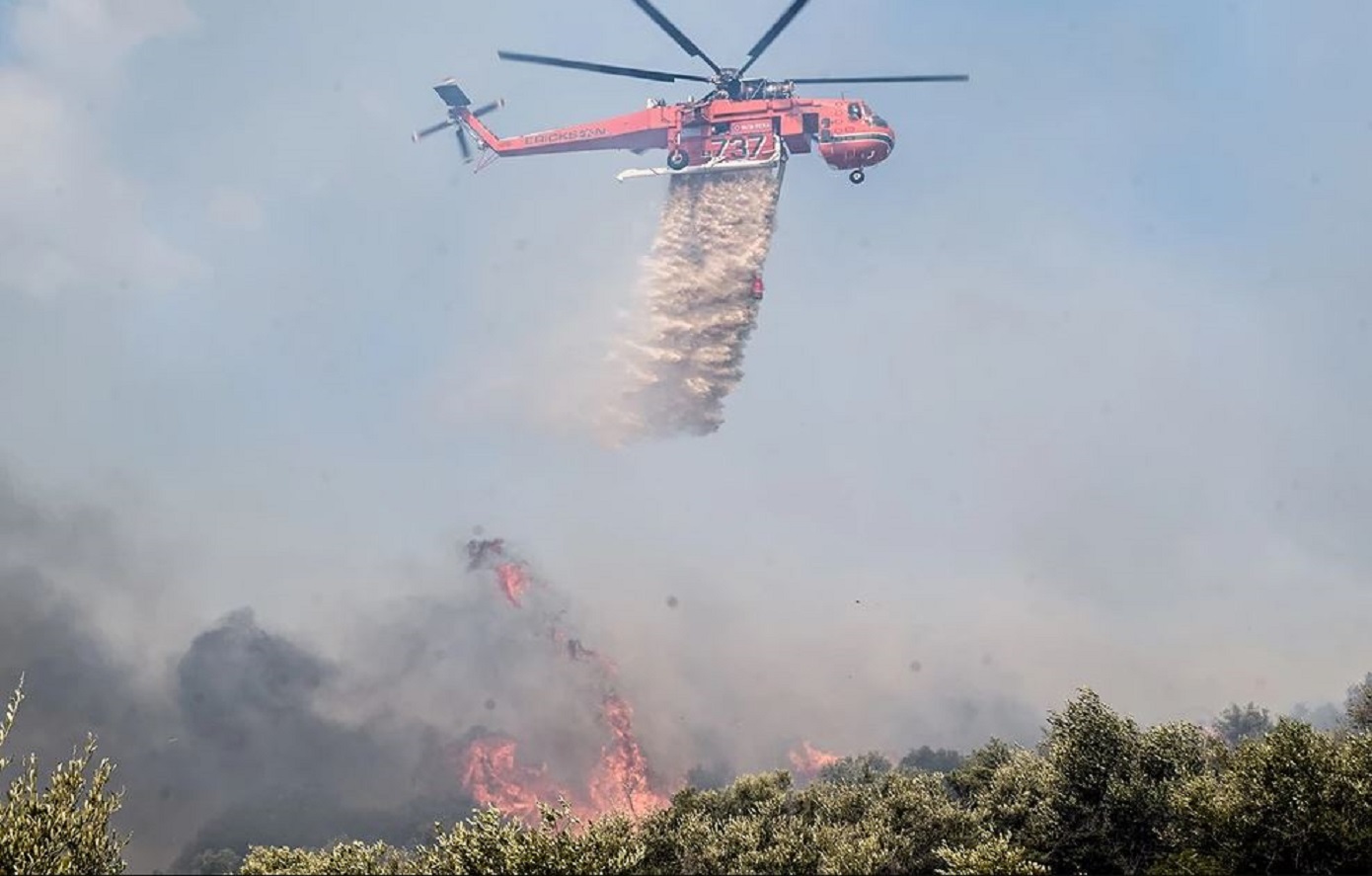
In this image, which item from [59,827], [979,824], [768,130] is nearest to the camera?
[59,827]

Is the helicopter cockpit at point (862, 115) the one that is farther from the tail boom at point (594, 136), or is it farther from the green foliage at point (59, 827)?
the green foliage at point (59, 827)

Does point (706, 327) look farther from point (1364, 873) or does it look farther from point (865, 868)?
point (1364, 873)

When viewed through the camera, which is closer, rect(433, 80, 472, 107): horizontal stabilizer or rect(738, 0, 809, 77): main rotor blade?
rect(738, 0, 809, 77): main rotor blade

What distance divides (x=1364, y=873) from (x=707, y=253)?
76747 millimetres

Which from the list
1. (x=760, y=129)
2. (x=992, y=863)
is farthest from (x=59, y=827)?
(x=760, y=129)

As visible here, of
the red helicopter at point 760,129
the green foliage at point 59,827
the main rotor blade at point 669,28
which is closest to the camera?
the green foliage at point 59,827

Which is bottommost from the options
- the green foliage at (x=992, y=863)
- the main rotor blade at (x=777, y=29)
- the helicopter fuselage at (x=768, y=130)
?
the green foliage at (x=992, y=863)

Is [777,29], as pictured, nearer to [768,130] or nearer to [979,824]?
[768,130]

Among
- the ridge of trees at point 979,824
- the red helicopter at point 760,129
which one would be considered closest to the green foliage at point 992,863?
the ridge of trees at point 979,824

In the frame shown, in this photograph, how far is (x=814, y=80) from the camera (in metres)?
79.3

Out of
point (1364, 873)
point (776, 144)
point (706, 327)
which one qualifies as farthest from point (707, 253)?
point (1364, 873)

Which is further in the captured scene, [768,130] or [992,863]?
[768,130]

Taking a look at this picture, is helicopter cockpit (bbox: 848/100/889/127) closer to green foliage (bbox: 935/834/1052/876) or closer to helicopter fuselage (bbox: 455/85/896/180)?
helicopter fuselage (bbox: 455/85/896/180)

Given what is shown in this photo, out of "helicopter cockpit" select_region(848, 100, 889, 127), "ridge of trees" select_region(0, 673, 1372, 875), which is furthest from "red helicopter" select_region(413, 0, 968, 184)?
"ridge of trees" select_region(0, 673, 1372, 875)
